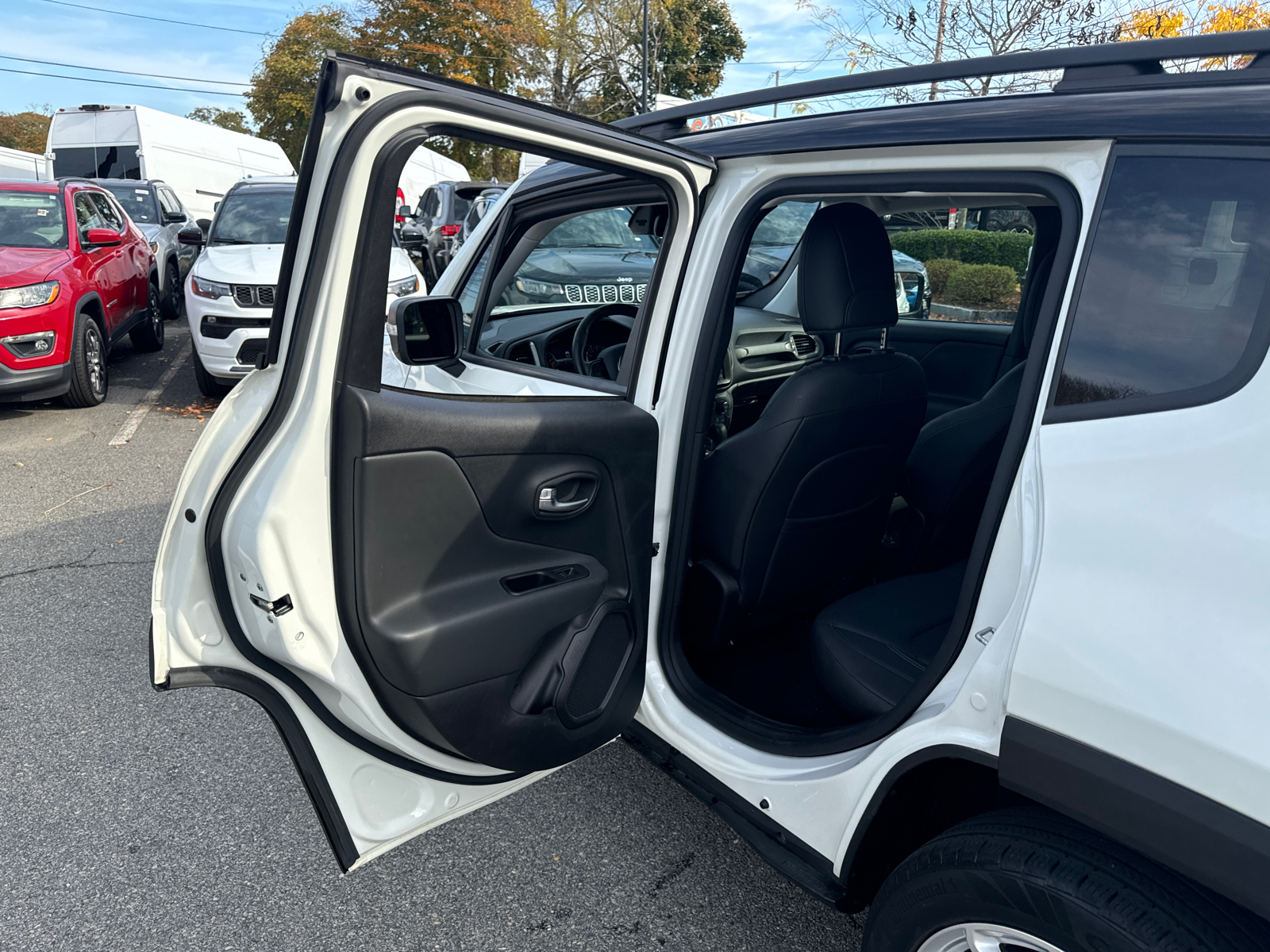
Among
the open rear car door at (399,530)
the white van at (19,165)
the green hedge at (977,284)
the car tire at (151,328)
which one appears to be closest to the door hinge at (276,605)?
the open rear car door at (399,530)

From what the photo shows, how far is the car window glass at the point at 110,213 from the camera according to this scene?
7.59 meters

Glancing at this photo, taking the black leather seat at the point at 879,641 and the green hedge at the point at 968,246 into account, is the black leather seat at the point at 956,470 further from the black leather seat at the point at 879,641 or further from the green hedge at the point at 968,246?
the green hedge at the point at 968,246

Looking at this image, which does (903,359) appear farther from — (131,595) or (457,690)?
(131,595)

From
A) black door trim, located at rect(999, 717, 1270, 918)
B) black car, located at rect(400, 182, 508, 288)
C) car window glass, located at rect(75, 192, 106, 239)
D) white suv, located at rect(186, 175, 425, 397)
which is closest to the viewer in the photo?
black door trim, located at rect(999, 717, 1270, 918)

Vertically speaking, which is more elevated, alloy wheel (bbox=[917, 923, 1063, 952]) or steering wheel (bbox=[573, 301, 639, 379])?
steering wheel (bbox=[573, 301, 639, 379])

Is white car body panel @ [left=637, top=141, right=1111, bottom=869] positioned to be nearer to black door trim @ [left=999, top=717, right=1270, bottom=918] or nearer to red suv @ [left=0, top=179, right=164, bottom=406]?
black door trim @ [left=999, top=717, right=1270, bottom=918]

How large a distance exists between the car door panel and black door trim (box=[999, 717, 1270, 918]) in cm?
86

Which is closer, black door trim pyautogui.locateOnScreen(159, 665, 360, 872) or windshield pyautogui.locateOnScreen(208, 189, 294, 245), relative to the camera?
black door trim pyautogui.locateOnScreen(159, 665, 360, 872)

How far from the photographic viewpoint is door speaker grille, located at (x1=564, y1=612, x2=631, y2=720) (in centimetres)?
174

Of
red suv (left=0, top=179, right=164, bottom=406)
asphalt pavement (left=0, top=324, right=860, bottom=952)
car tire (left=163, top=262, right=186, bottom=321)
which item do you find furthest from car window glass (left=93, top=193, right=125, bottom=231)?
asphalt pavement (left=0, top=324, right=860, bottom=952)

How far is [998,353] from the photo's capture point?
376 cm

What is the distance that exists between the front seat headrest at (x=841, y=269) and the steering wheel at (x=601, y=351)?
28.9 inches

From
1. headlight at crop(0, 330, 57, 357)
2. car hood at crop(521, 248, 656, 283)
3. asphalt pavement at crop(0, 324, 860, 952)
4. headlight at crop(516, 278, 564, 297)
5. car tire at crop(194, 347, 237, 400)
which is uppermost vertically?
car hood at crop(521, 248, 656, 283)

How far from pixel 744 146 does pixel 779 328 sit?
253 cm
